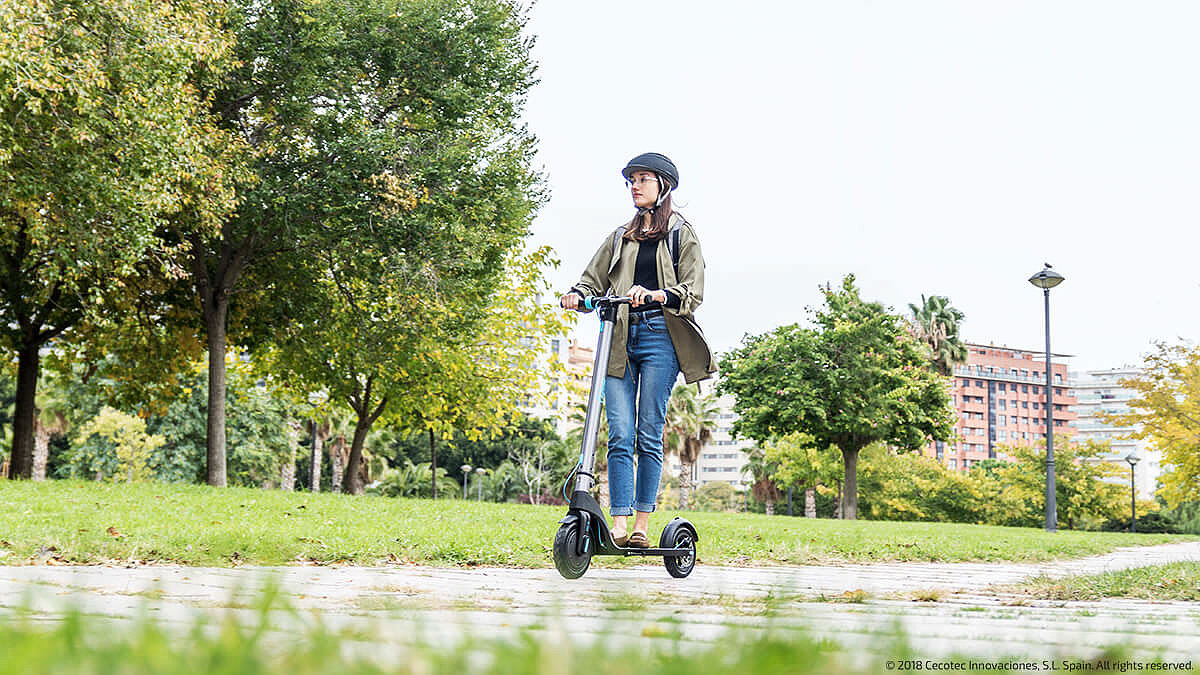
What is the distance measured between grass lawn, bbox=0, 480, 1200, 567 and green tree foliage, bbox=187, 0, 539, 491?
254 inches

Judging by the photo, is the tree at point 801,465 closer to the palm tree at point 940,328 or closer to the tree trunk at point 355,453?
the palm tree at point 940,328

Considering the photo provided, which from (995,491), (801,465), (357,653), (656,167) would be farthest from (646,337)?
(995,491)

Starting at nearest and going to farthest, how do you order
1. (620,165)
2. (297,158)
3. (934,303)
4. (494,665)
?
(494,665)
(620,165)
(297,158)
(934,303)

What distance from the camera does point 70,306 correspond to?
1922 cm

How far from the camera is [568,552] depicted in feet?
15.5

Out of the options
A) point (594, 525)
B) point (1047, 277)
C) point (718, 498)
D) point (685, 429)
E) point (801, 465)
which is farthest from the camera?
point (718, 498)

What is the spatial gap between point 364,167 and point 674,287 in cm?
1354

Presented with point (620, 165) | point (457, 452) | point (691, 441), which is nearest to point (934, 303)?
point (691, 441)

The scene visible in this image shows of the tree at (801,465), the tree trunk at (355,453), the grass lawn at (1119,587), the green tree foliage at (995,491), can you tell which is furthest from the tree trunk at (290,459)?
the grass lawn at (1119,587)

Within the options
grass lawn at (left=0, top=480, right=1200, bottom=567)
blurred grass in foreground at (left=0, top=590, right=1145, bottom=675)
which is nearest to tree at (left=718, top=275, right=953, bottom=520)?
grass lawn at (left=0, top=480, right=1200, bottom=567)

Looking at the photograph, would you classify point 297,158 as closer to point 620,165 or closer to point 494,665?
point 620,165

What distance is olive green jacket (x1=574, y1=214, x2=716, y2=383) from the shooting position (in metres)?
5.47

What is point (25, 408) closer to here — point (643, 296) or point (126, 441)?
point (643, 296)

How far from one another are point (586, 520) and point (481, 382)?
70.0 ft
